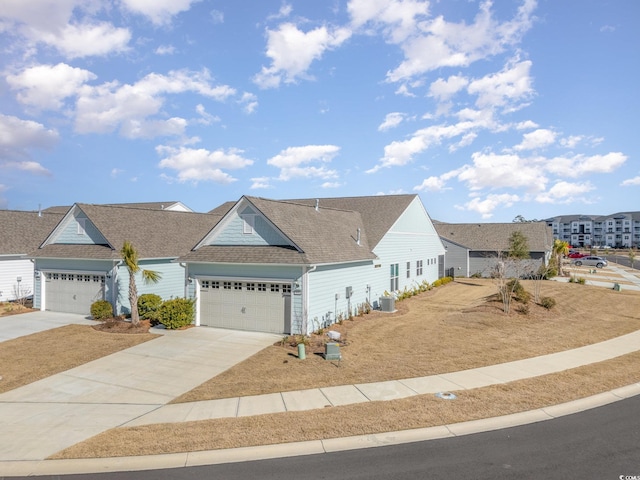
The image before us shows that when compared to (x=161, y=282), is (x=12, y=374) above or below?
below

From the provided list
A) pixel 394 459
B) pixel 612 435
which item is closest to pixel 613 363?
pixel 612 435

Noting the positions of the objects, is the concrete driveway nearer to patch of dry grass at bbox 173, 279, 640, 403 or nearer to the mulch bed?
patch of dry grass at bbox 173, 279, 640, 403

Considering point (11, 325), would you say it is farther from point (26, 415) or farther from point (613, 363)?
point (613, 363)

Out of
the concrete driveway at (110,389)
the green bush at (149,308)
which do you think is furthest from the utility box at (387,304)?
the green bush at (149,308)

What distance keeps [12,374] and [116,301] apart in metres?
9.43

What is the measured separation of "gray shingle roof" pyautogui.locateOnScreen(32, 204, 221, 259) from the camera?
23125 mm

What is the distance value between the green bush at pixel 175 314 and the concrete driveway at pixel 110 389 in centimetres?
112

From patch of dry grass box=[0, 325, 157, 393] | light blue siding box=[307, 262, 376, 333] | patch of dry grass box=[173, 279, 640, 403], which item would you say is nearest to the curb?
patch of dry grass box=[173, 279, 640, 403]

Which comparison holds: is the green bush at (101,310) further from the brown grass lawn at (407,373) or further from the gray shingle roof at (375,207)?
the gray shingle roof at (375,207)

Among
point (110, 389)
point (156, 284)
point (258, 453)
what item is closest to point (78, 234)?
point (156, 284)

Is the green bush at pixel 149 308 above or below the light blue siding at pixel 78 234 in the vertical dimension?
below

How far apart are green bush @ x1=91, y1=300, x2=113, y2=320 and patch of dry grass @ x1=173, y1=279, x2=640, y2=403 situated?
11.0 m

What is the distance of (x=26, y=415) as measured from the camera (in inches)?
388

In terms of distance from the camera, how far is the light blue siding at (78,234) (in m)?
23.6
